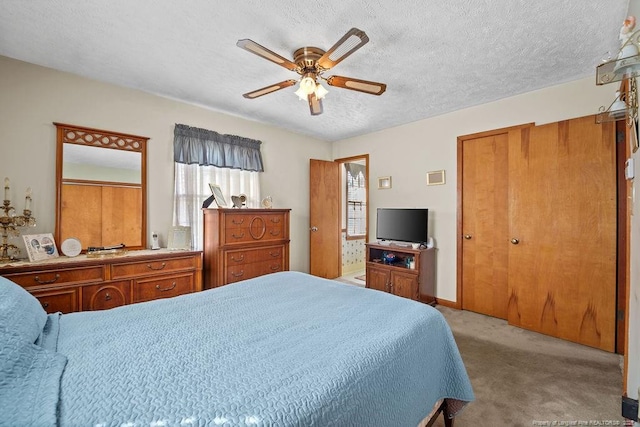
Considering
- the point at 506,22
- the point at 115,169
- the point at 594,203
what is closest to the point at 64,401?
the point at 115,169

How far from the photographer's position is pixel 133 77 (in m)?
2.72

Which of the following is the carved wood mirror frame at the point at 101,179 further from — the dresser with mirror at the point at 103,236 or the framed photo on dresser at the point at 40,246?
the framed photo on dresser at the point at 40,246

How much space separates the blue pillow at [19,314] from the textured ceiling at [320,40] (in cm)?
179

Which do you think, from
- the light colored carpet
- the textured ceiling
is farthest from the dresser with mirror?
the light colored carpet

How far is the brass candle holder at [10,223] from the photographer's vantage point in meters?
2.30

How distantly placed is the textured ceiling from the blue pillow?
Result: 179 centimetres

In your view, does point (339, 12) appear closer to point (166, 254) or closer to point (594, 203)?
point (166, 254)

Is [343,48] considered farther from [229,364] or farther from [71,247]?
[71,247]

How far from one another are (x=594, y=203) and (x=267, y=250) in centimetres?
351

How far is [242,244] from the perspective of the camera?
339 cm

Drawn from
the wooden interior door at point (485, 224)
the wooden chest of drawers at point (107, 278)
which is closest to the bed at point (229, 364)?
the wooden chest of drawers at point (107, 278)

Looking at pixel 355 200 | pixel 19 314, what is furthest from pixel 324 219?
pixel 19 314

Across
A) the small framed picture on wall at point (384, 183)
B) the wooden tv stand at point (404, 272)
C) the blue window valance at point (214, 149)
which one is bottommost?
the wooden tv stand at point (404, 272)

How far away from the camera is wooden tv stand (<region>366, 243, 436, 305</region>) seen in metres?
3.55
